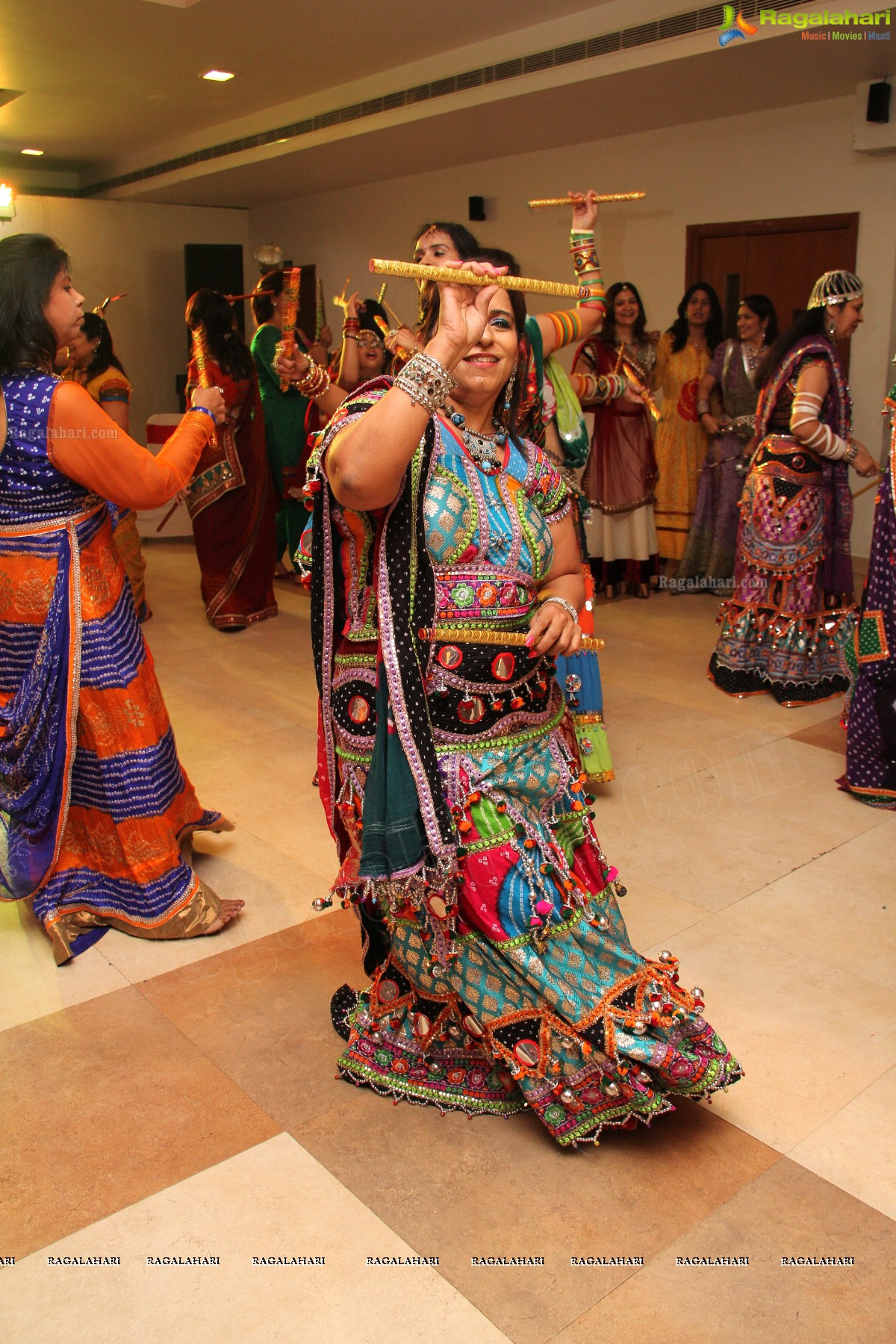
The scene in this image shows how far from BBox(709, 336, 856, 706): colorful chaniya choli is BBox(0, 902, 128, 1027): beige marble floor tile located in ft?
9.26

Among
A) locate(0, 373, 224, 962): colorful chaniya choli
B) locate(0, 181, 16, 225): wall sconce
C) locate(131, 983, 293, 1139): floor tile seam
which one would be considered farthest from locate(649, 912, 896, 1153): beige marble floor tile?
locate(0, 181, 16, 225): wall sconce

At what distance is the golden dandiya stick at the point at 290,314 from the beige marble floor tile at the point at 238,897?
1.28m

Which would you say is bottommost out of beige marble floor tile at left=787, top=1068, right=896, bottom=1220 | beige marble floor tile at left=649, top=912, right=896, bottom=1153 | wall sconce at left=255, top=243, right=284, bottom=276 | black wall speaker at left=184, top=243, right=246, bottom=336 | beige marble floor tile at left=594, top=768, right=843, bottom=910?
beige marble floor tile at left=787, top=1068, right=896, bottom=1220

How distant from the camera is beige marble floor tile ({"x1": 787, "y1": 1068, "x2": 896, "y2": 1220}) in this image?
6.01 feet

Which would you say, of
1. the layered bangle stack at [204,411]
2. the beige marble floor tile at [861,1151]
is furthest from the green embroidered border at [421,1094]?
the layered bangle stack at [204,411]

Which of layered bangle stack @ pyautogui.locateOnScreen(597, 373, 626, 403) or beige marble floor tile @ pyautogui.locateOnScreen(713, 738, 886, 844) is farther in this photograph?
layered bangle stack @ pyautogui.locateOnScreen(597, 373, 626, 403)

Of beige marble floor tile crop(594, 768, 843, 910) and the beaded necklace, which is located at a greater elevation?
the beaded necklace

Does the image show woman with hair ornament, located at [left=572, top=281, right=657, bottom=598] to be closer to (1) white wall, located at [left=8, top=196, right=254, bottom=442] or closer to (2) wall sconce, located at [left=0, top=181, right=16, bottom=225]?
(2) wall sconce, located at [left=0, top=181, right=16, bottom=225]

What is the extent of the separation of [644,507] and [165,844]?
421 centimetres

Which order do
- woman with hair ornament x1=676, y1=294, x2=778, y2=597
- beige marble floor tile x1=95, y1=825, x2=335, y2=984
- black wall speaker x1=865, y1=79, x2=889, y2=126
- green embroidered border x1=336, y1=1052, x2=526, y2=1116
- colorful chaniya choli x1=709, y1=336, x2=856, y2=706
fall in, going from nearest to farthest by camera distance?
green embroidered border x1=336, y1=1052, x2=526, y2=1116, beige marble floor tile x1=95, y1=825, x2=335, y2=984, colorful chaniya choli x1=709, y1=336, x2=856, y2=706, black wall speaker x1=865, y1=79, x2=889, y2=126, woman with hair ornament x1=676, y1=294, x2=778, y2=597

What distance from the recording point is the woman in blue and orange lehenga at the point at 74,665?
238 cm

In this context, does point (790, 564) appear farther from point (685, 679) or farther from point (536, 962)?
point (536, 962)

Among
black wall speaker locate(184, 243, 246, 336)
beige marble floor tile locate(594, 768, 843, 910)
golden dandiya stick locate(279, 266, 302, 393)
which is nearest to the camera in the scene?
golden dandiya stick locate(279, 266, 302, 393)

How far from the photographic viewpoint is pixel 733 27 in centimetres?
508
